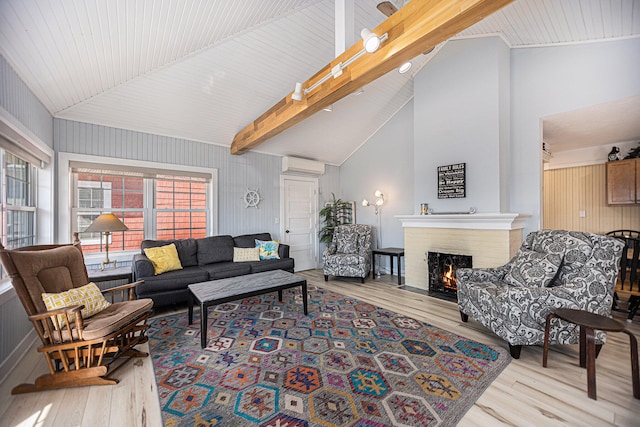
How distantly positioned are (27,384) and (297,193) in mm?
4548

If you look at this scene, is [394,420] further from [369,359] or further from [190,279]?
[190,279]

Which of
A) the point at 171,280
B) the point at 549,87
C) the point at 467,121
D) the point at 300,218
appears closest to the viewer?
the point at 171,280

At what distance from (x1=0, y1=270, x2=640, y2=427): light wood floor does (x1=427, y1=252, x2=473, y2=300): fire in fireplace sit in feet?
4.76

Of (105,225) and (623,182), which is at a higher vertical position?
(623,182)

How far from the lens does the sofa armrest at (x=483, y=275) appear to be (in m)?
2.89

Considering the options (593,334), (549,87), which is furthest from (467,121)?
(593,334)

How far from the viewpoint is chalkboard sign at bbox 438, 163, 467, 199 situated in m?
3.91

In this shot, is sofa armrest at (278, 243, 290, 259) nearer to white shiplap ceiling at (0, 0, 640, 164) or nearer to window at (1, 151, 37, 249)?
white shiplap ceiling at (0, 0, 640, 164)

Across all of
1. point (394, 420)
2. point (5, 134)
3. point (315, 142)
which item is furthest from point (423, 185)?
point (5, 134)

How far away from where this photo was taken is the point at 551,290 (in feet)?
7.25

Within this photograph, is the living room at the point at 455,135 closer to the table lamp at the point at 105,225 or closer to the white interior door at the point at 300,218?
the table lamp at the point at 105,225

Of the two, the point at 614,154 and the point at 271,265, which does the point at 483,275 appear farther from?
the point at 614,154

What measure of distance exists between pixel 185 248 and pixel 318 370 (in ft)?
9.74

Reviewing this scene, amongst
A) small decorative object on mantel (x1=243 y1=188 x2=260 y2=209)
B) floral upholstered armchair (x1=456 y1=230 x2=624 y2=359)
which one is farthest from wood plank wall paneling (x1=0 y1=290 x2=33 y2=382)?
floral upholstered armchair (x1=456 y1=230 x2=624 y2=359)
